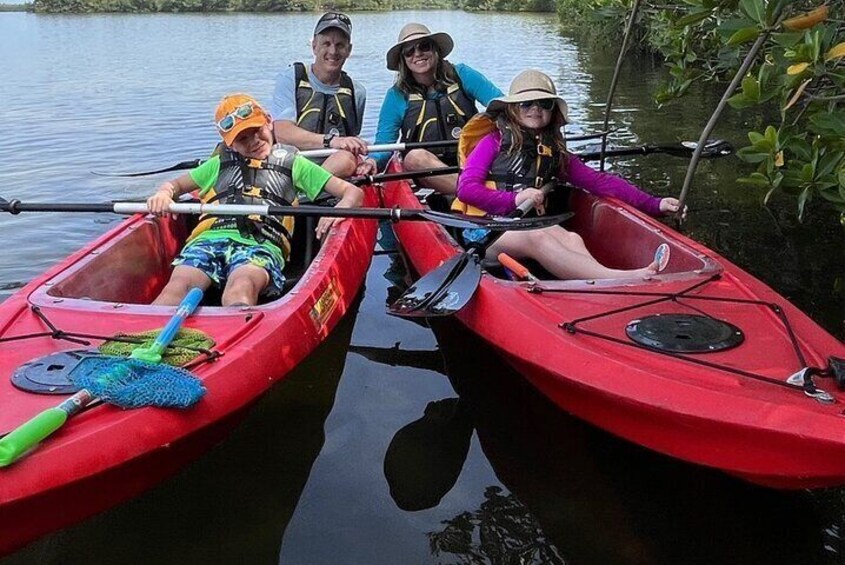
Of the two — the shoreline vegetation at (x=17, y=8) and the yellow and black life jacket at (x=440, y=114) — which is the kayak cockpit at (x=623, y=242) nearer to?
the yellow and black life jacket at (x=440, y=114)

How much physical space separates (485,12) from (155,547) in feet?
158

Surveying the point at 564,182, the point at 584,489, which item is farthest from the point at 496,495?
the point at 564,182

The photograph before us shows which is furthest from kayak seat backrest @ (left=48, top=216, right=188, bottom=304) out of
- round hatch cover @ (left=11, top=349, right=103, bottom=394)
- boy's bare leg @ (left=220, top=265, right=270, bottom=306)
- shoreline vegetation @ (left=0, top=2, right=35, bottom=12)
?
shoreline vegetation @ (left=0, top=2, right=35, bottom=12)

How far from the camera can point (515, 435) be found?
3.53 meters

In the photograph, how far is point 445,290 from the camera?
3.52 metres

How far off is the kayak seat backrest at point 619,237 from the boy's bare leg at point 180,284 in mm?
2215

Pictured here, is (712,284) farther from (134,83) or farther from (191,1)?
(191,1)

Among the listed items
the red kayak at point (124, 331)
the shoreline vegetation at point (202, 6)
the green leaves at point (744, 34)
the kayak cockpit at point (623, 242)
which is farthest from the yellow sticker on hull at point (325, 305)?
the shoreline vegetation at point (202, 6)

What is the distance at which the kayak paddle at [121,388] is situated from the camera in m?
2.25

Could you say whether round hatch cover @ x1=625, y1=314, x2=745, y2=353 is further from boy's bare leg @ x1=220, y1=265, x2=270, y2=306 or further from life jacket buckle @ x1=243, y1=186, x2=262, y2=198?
life jacket buckle @ x1=243, y1=186, x2=262, y2=198

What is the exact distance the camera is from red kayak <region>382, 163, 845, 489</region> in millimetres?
2359

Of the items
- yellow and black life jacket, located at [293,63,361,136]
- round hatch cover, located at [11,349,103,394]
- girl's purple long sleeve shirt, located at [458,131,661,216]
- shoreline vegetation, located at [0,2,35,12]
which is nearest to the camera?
round hatch cover, located at [11,349,103,394]

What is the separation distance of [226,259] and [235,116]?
2.34 feet

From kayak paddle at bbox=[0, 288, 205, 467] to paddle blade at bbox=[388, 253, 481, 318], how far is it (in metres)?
1.15
